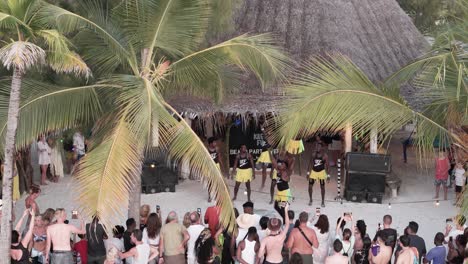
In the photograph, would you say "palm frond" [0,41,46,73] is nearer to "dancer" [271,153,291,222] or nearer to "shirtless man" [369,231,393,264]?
"shirtless man" [369,231,393,264]

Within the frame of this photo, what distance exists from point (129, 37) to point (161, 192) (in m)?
6.19

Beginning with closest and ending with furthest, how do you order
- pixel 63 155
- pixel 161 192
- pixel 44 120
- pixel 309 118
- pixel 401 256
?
pixel 309 118, pixel 401 256, pixel 44 120, pixel 161 192, pixel 63 155

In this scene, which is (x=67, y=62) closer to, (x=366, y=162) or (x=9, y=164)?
(x=9, y=164)

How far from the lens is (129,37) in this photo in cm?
1068

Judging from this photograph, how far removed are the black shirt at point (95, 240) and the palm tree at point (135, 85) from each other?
2.10ft

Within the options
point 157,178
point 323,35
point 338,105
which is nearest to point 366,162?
point 323,35

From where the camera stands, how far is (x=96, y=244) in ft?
32.9

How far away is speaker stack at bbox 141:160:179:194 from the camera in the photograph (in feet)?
52.4

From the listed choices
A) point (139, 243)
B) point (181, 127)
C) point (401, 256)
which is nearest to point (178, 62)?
point (181, 127)

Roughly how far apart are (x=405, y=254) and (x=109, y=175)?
3.79m

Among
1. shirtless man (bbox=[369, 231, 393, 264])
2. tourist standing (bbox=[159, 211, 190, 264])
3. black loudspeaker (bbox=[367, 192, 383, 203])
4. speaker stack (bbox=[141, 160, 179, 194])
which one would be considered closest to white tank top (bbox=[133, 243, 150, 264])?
tourist standing (bbox=[159, 211, 190, 264])

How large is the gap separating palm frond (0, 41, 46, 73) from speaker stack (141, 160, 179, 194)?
7220mm

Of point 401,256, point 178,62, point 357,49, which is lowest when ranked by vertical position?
point 401,256

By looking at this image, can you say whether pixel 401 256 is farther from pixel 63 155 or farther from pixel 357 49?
pixel 63 155
